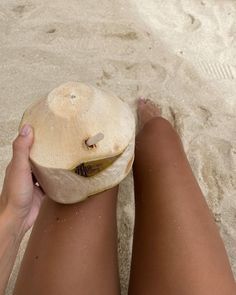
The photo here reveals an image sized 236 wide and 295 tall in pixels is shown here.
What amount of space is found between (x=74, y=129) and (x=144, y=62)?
91 cm

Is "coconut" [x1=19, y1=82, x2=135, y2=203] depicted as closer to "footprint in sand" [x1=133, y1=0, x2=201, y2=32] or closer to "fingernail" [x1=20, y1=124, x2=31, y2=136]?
"fingernail" [x1=20, y1=124, x2=31, y2=136]

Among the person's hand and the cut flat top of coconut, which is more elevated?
the cut flat top of coconut

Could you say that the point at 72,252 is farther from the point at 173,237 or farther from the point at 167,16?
the point at 167,16

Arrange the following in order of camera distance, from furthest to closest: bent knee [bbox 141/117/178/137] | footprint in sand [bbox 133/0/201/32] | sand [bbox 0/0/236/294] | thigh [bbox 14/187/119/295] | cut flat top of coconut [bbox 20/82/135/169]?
footprint in sand [bbox 133/0/201/32], sand [bbox 0/0/236/294], bent knee [bbox 141/117/178/137], thigh [bbox 14/187/119/295], cut flat top of coconut [bbox 20/82/135/169]

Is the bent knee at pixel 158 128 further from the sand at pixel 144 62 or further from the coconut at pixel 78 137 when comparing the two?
the coconut at pixel 78 137

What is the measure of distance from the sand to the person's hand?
335mm

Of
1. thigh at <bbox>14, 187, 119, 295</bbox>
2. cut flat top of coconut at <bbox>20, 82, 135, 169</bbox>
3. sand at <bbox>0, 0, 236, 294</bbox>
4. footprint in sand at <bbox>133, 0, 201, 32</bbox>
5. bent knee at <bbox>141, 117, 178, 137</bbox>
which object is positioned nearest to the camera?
cut flat top of coconut at <bbox>20, 82, 135, 169</bbox>

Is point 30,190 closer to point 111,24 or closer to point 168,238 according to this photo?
point 168,238

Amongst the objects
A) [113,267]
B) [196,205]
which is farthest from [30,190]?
[196,205]

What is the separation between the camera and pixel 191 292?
102 cm

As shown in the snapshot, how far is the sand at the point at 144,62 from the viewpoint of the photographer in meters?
1.55

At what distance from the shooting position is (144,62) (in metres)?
1.76

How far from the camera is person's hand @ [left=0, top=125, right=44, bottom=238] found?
0.94 m

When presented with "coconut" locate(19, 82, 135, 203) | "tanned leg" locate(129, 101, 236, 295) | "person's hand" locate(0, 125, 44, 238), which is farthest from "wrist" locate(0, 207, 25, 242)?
"tanned leg" locate(129, 101, 236, 295)
